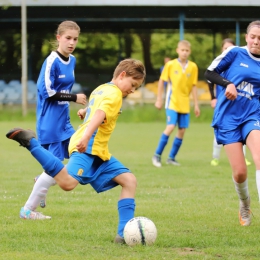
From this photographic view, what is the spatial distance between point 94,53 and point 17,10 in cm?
337

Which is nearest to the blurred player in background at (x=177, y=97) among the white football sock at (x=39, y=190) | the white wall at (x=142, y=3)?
the white football sock at (x=39, y=190)

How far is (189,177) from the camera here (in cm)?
1015

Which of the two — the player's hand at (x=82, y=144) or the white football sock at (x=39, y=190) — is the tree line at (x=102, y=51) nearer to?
the white football sock at (x=39, y=190)

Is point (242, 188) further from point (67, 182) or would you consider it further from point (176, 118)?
point (176, 118)

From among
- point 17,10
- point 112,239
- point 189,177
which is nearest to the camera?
point 112,239

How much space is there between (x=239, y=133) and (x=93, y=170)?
4.73 ft

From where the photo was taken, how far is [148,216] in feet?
22.1

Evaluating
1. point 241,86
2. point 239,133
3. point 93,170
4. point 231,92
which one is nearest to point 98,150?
point 93,170

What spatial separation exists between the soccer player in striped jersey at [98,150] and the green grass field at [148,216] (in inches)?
17.6

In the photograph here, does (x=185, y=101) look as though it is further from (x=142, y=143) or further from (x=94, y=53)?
(x=94, y=53)

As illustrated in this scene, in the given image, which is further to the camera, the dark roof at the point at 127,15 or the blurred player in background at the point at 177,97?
the dark roof at the point at 127,15

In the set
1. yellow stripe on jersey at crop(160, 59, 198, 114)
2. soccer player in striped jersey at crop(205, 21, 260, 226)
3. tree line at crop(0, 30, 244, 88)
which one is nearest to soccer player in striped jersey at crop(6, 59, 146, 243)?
soccer player in striped jersey at crop(205, 21, 260, 226)

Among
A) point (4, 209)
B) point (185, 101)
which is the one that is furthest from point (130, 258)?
point (185, 101)

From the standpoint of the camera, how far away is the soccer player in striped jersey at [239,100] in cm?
604
